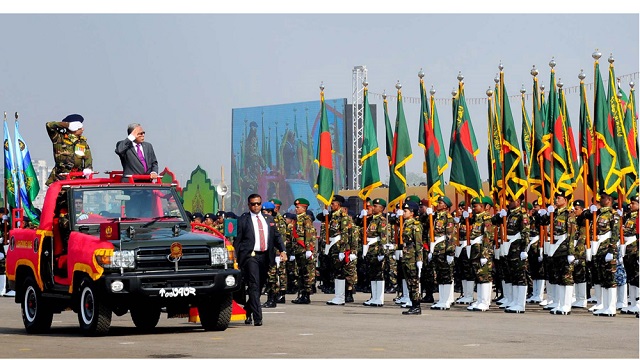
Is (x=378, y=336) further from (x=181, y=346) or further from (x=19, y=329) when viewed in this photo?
(x=19, y=329)

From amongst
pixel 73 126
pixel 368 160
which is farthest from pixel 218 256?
pixel 368 160

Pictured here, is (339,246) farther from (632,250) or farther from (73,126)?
(73,126)

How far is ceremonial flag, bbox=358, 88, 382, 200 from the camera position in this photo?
25422 mm

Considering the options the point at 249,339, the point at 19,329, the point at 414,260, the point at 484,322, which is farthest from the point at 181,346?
the point at 414,260

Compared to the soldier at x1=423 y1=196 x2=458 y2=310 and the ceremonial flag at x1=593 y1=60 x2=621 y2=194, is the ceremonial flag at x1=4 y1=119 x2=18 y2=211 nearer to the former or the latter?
the soldier at x1=423 y1=196 x2=458 y2=310

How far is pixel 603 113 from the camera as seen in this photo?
21.8 meters

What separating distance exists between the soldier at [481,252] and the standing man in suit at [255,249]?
16.0ft

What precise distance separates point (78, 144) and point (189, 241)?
121 inches

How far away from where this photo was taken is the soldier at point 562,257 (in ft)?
68.3

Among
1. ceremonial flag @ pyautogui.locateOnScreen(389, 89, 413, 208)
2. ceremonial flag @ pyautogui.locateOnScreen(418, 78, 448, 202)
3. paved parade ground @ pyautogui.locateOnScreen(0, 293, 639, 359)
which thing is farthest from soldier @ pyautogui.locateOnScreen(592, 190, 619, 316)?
ceremonial flag @ pyautogui.locateOnScreen(389, 89, 413, 208)

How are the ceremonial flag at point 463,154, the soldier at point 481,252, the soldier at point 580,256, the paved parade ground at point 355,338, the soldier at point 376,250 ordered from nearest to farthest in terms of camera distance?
the paved parade ground at point 355,338
the soldier at point 580,256
the soldier at point 481,252
the ceremonial flag at point 463,154
the soldier at point 376,250

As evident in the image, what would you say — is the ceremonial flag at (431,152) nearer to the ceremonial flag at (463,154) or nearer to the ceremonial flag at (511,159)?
the ceremonial flag at (463,154)

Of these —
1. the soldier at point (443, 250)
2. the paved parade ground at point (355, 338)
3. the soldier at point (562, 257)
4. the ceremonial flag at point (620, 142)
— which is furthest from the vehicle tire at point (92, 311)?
the ceremonial flag at point (620, 142)

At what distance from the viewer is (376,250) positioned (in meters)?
24.7
